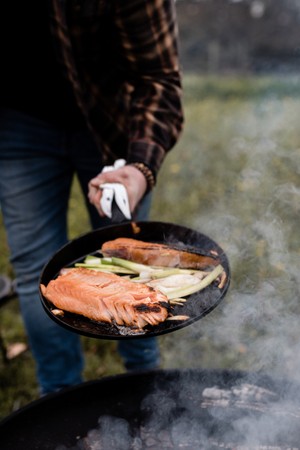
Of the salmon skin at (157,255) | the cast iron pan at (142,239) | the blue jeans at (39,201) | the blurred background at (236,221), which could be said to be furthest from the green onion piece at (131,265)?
the blue jeans at (39,201)

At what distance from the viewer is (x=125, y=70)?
2.29 meters

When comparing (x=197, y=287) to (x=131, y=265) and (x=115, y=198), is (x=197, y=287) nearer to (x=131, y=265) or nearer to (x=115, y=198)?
(x=131, y=265)

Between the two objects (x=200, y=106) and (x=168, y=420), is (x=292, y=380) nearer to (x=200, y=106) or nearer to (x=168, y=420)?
(x=168, y=420)

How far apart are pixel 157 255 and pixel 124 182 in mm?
340

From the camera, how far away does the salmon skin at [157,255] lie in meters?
1.75

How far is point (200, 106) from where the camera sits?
852 cm

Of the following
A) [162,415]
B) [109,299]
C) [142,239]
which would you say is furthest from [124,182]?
[162,415]

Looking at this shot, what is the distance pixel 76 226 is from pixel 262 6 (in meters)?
A: 12.2

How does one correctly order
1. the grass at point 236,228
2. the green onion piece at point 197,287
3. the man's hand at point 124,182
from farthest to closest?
the grass at point 236,228 → the man's hand at point 124,182 → the green onion piece at point 197,287

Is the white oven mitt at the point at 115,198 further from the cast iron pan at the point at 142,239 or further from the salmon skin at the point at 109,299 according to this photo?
the salmon skin at the point at 109,299

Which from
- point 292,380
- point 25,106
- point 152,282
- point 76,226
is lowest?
point 76,226

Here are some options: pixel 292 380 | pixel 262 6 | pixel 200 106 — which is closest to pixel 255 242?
pixel 292 380

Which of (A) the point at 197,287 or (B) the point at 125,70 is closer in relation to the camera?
(A) the point at 197,287

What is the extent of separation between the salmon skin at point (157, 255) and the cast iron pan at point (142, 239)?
39 mm
